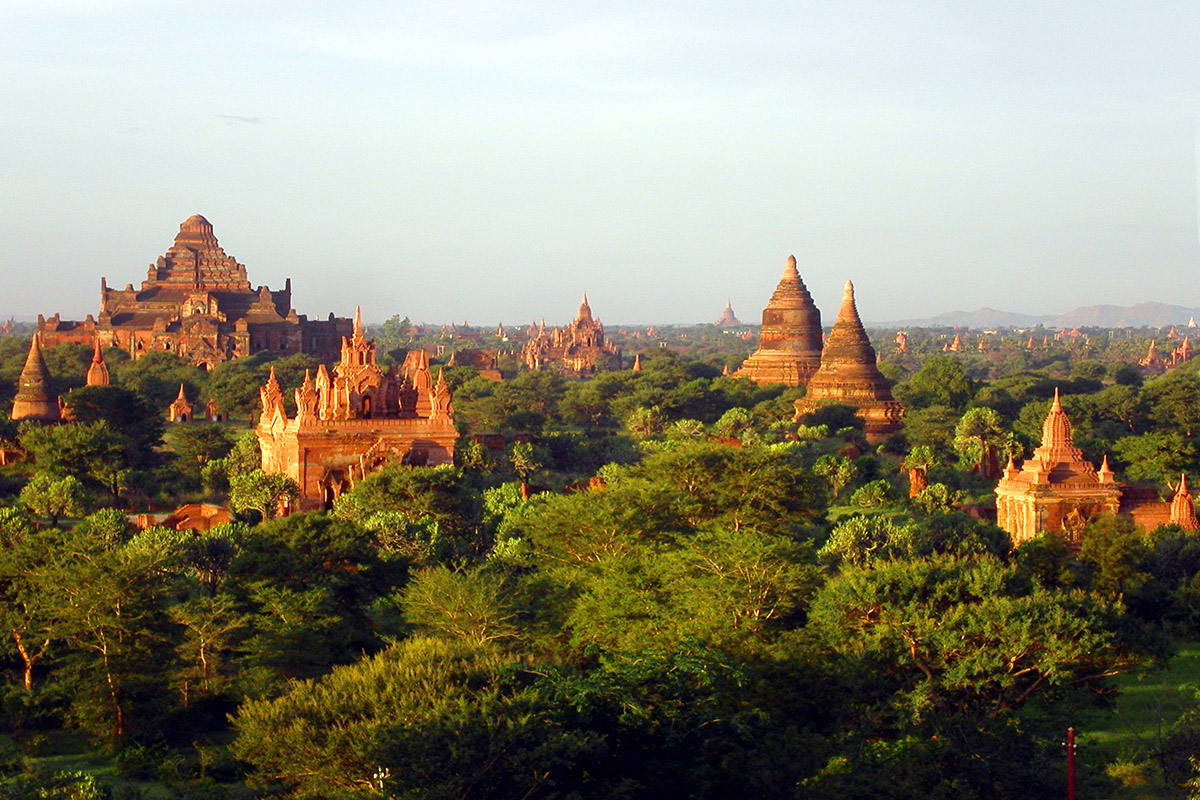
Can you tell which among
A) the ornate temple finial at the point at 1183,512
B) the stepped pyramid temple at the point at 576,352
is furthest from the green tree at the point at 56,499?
the stepped pyramid temple at the point at 576,352

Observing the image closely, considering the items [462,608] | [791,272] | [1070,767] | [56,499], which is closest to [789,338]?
[791,272]

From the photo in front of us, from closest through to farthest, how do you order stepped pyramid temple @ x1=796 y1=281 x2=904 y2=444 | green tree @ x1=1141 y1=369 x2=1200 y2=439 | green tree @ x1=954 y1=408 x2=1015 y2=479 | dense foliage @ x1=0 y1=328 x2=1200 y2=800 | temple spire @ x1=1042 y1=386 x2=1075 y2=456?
dense foliage @ x1=0 y1=328 x2=1200 y2=800 → temple spire @ x1=1042 y1=386 x2=1075 y2=456 → green tree @ x1=954 y1=408 x2=1015 y2=479 → green tree @ x1=1141 y1=369 x2=1200 y2=439 → stepped pyramid temple @ x1=796 y1=281 x2=904 y2=444

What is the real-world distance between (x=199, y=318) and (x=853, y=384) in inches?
1715

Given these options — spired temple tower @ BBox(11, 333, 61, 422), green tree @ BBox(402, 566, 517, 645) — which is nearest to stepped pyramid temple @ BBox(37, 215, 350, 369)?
spired temple tower @ BBox(11, 333, 61, 422)

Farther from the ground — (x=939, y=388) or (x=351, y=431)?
(x=351, y=431)

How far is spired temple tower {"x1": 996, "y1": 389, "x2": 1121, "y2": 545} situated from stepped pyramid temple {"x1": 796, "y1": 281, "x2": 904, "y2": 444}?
25760 mm

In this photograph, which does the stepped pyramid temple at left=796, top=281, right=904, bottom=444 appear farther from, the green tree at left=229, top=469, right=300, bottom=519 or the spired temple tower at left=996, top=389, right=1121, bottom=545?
the green tree at left=229, top=469, right=300, bottom=519

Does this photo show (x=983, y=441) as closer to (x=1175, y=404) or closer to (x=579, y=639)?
(x=1175, y=404)

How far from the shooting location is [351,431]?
43656 millimetres

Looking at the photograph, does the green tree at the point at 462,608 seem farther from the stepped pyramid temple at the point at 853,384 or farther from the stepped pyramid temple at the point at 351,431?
the stepped pyramid temple at the point at 853,384

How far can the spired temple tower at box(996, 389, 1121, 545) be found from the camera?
4038cm

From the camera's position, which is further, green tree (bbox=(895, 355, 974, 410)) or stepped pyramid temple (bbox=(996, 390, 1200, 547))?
green tree (bbox=(895, 355, 974, 410))

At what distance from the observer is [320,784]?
67.1 ft

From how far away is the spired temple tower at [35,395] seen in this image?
Result: 200ft
